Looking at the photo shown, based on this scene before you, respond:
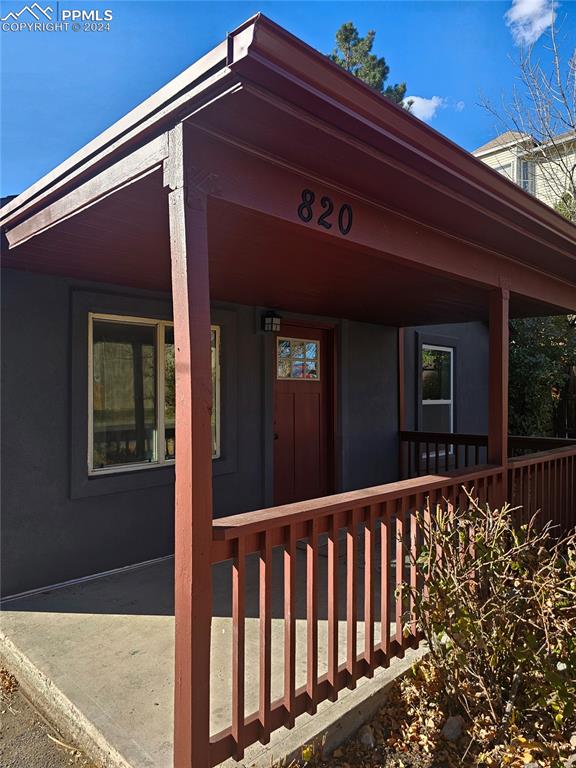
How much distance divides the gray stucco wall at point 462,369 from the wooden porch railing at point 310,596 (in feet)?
13.2

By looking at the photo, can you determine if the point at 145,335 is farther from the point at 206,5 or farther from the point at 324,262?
the point at 206,5

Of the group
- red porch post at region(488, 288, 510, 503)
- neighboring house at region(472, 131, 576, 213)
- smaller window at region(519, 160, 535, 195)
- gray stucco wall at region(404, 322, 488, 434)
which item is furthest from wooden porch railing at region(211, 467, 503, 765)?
smaller window at region(519, 160, 535, 195)

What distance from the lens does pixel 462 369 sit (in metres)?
7.90

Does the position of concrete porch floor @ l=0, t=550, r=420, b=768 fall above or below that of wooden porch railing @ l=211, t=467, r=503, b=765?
below

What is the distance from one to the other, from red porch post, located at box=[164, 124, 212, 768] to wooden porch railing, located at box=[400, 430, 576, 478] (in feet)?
13.6

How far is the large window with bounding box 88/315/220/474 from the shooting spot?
3990 millimetres

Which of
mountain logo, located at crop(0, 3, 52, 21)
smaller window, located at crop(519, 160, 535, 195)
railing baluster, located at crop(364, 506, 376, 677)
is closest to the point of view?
railing baluster, located at crop(364, 506, 376, 677)

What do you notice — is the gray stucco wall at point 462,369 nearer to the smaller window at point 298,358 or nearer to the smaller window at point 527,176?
the smaller window at point 298,358

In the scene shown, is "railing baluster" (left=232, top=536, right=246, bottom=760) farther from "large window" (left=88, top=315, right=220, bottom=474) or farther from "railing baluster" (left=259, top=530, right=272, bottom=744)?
"large window" (left=88, top=315, right=220, bottom=474)

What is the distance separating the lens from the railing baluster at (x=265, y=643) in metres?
1.98

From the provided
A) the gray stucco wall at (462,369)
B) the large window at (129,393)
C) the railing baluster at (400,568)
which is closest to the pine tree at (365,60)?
the gray stucco wall at (462,369)

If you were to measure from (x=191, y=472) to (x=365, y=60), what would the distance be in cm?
1634

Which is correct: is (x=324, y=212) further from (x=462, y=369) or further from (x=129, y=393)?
(x=462, y=369)

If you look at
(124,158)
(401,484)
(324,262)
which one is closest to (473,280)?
(324,262)
